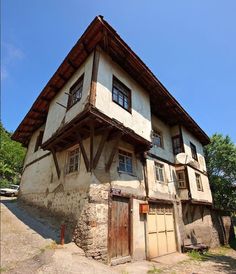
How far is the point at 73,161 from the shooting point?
9.34 meters

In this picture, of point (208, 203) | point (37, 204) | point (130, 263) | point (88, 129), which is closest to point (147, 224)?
point (130, 263)

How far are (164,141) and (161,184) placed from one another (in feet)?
10.8

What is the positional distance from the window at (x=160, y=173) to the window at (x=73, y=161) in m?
4.93

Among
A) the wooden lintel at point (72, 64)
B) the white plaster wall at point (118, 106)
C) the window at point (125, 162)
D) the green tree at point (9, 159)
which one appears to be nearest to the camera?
the white plaster wall at point (118, 106)

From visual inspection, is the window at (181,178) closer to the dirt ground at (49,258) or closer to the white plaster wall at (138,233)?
the dirt ground at (49,258)

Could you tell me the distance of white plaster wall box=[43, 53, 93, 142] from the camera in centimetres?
817

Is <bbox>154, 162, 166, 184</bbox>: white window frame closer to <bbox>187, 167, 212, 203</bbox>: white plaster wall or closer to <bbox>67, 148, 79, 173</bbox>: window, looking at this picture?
<bbox>187, 167, 212, 203</bbox>: white plaster wall

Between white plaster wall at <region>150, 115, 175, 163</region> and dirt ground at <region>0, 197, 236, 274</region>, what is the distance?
561 centimetres

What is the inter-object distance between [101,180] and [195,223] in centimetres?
913

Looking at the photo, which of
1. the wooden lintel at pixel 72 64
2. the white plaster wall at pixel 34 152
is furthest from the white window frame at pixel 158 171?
the white plaster wall at pixel 34 152

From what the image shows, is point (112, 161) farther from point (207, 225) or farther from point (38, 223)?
point (207, 225)

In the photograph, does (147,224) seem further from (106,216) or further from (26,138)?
(26,138)

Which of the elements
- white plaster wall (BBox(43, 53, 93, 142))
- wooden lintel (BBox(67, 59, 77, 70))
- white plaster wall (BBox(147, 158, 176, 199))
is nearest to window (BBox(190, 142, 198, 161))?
white plaster wall (BBox(147, 158, 176, 199))

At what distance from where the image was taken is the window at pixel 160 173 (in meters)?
11.4
